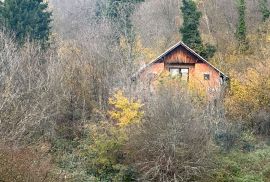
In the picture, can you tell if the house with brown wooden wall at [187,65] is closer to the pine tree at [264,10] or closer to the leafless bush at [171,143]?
the pine tree at [264,10]

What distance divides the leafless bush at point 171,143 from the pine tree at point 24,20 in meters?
13.1

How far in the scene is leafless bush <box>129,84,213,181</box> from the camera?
16500 mm

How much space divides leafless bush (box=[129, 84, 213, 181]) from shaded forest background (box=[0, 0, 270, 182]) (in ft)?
0.13

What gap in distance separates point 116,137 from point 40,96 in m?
4.64

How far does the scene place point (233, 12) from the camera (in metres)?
41.6

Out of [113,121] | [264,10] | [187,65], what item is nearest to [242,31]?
[264,10]

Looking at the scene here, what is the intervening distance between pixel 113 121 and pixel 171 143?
449 cm

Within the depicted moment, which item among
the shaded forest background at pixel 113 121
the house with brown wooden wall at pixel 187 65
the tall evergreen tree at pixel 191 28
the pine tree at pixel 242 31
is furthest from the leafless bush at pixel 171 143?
the pine tree at pixel 242 31

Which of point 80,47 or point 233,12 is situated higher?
point 233,12

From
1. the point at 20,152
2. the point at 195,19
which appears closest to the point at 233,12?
the point at 195,19

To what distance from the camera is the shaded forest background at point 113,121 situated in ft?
54.1

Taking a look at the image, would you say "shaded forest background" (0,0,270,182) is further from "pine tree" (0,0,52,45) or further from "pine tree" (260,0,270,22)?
"pine tree" (260,0,270,22)

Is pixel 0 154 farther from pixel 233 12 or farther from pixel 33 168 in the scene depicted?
pixel 233 12

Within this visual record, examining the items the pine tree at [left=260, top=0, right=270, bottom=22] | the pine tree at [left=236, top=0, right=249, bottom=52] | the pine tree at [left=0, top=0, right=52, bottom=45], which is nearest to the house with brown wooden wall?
the pine tree at [left=236, top=0, right=249, bottom=52]
